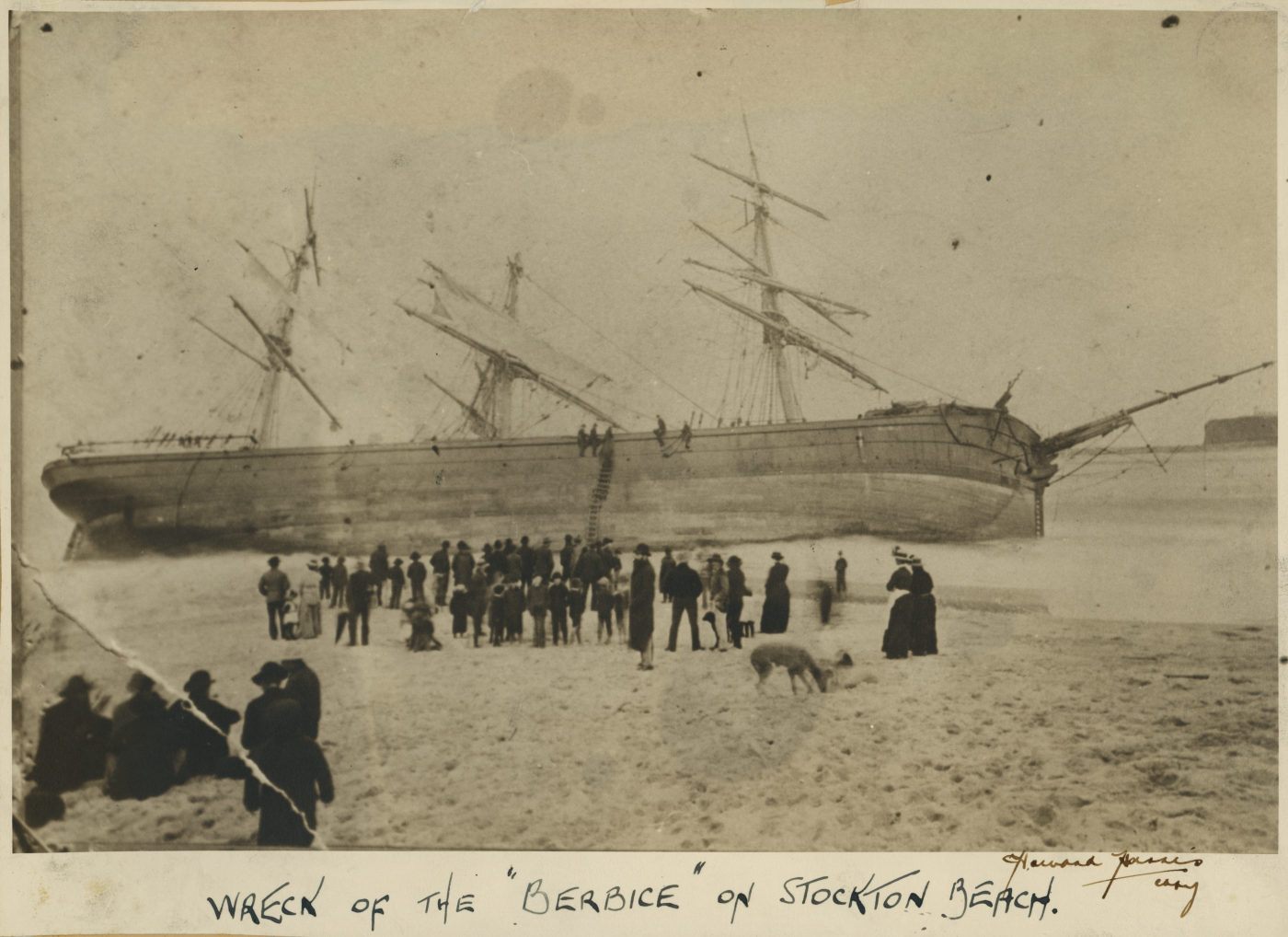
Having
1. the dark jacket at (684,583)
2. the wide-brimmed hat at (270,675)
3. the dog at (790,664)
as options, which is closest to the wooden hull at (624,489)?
the dark jacket at (684,583)

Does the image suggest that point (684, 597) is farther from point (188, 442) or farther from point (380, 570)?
point (188, 442)

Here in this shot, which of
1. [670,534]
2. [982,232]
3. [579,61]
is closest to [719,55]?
[579,61]

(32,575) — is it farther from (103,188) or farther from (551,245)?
(551,245)

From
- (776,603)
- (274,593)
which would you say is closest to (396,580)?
(274,593)

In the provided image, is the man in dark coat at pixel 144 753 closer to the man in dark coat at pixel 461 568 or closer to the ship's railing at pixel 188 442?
the ship's railing at pixel 188 442

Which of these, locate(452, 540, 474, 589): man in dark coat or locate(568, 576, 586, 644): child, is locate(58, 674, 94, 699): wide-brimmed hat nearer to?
locate(452, 540, 474, 589): man in dark coat

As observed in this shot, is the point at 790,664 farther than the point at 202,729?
→ Yes
